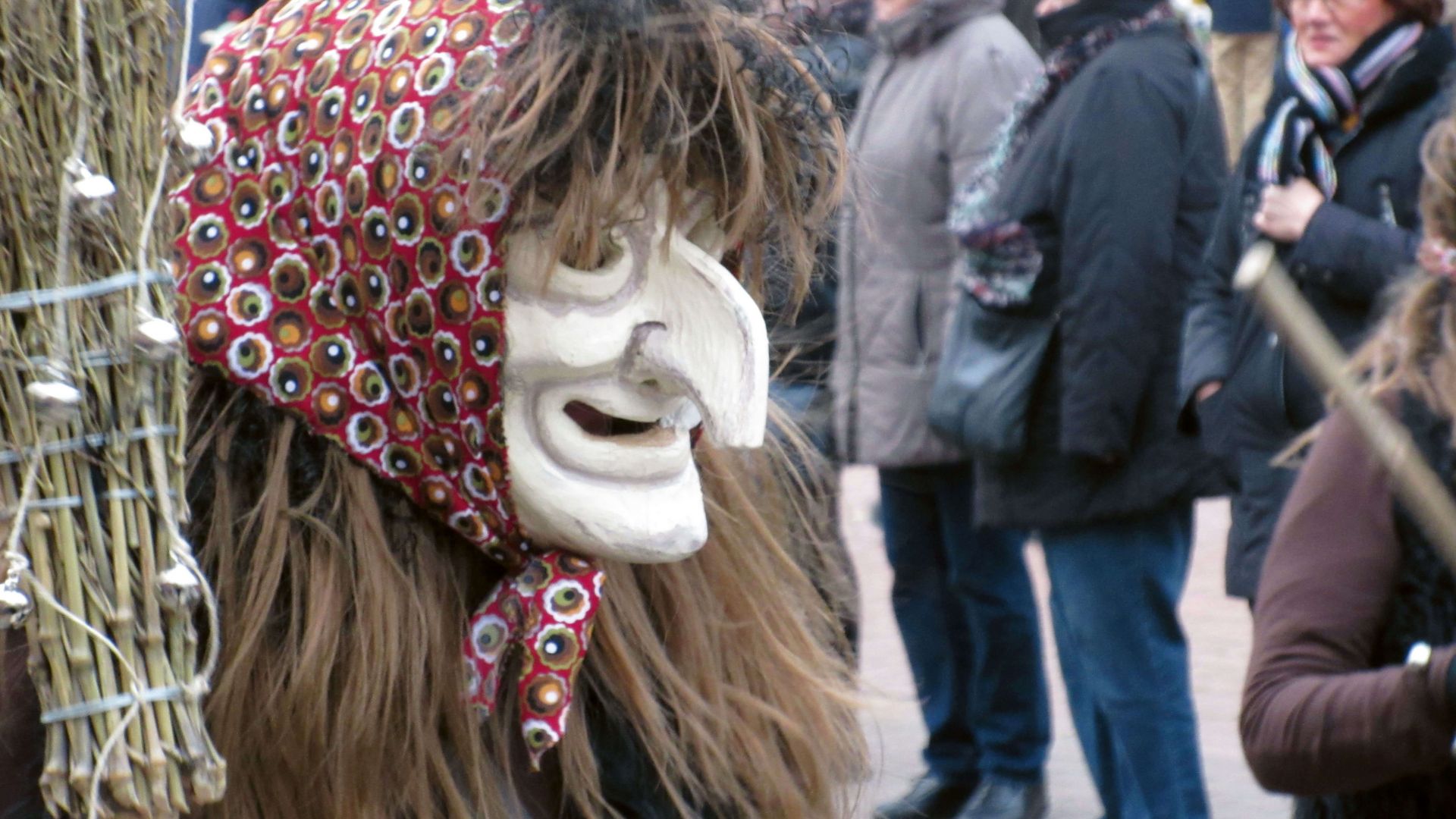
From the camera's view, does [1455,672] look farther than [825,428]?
No

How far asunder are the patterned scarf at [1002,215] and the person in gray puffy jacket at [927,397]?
17 cm

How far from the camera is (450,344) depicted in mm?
1562

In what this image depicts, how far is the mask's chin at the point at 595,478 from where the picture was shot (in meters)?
1.59

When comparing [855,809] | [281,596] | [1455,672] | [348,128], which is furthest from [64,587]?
[1455,672]

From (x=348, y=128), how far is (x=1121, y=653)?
2.42 metres

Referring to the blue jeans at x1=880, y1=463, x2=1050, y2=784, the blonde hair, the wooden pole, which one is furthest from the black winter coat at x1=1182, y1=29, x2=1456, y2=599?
the wooden pole

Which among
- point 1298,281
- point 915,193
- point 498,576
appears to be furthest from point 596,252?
point 915,193

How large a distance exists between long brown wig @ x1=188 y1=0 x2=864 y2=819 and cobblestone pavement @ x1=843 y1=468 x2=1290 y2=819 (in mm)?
1494

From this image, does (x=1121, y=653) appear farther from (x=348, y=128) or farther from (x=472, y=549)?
(x=348, y=128)

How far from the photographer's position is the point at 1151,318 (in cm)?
356

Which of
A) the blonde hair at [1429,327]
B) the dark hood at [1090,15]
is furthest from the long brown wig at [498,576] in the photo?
the dark hood at [1090,15]

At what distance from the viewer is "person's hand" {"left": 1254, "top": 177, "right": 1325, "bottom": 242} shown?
3229 mm

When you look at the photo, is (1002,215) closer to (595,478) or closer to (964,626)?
(964,626)

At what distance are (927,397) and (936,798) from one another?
2.99ft
